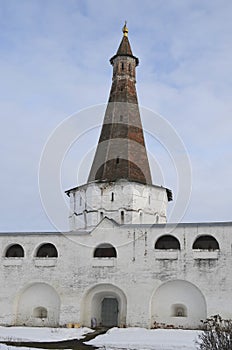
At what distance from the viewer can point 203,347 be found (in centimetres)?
1203

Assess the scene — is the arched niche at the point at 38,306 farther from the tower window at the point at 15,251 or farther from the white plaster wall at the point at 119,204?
the white plaster wall at the point at 119,204

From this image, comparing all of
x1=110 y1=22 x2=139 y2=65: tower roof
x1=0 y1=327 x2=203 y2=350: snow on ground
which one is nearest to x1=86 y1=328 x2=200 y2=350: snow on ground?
x1=0 y1=327 x2=203 y2=350: snow on ground

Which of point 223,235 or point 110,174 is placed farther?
point 110,174

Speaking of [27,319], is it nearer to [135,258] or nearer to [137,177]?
[135,258]

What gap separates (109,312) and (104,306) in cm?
43

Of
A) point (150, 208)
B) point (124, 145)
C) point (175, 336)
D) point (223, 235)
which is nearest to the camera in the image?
point (175, 336)

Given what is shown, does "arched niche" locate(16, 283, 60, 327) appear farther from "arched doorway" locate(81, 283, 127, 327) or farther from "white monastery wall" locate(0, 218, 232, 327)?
"arched doorway" locate(81, 283, 127, 327)

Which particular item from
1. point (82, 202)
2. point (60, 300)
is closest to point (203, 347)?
point (60, 300)

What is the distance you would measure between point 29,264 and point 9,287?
1.60m

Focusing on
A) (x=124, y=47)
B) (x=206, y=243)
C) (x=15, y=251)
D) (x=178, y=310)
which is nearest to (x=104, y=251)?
(x=178, y=310)

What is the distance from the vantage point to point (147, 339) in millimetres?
18625

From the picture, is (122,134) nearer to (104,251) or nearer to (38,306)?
(104,251)

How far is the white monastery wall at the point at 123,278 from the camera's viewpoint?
73.5ft

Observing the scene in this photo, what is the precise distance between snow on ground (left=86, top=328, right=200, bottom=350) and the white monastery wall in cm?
156
